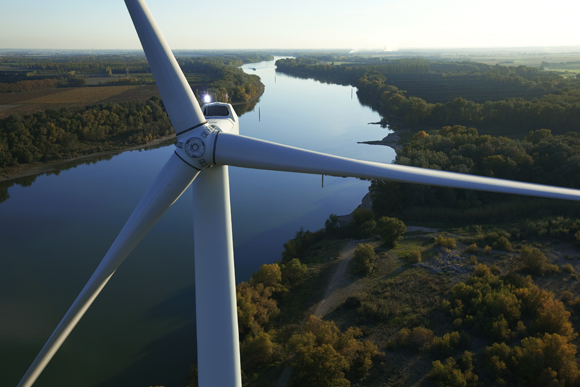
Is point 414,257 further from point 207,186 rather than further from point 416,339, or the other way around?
point 207,186

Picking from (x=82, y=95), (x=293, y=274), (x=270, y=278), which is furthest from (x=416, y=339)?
(x=82, y=95)

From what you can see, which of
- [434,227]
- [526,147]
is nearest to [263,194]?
[434,227]

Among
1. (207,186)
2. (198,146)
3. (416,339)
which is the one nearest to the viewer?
(198,146)

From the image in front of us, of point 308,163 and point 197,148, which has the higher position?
point 197,148

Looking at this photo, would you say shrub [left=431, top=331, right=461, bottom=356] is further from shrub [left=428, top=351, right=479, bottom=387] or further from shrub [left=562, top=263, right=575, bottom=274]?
shrub [left=562, top=263, right=575, bottom=274]

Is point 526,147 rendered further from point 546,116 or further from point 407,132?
point 407,132

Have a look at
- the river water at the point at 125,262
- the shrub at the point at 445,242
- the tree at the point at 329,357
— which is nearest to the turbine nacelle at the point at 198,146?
the tree at the point at 329,357
